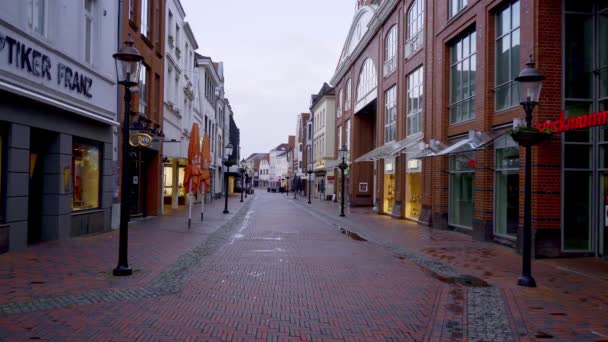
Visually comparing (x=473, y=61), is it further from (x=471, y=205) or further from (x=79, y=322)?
(x=79, y=322)

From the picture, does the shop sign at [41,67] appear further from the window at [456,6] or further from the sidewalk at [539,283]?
the window at [456,6]

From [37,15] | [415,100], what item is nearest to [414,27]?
[415,100]

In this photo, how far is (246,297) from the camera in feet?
24.2

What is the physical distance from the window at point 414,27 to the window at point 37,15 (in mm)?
14225

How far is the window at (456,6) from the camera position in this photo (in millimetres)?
16944

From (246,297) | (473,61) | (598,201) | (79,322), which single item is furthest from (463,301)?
(473,61)

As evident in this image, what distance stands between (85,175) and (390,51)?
17.4m

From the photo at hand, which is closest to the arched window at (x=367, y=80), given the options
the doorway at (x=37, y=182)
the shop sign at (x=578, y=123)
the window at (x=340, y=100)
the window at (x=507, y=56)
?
the window at (x=340, y=100)

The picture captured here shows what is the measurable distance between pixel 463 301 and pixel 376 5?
1037 inches

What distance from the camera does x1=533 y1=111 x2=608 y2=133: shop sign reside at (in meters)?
9.00

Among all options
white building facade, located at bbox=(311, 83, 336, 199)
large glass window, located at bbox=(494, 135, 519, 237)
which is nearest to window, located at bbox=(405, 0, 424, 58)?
large glass window, located at bbox=(494, 135, 519, 237)

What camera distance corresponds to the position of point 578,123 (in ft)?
31.7

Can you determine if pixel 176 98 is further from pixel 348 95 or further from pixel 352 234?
pixel 352 234

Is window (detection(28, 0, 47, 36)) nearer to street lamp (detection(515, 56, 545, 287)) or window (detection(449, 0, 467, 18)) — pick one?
street lamp (detection(515, 56, 545, 287))
